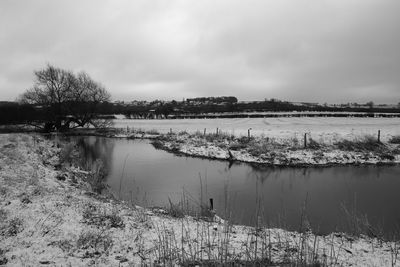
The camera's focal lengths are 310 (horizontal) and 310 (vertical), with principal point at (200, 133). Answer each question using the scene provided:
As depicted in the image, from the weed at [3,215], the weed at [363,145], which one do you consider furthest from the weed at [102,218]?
the weed at [363,145]

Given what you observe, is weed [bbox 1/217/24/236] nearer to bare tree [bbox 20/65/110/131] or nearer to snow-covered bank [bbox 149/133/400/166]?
snow-covered bank [bbox 149/133/400/166]

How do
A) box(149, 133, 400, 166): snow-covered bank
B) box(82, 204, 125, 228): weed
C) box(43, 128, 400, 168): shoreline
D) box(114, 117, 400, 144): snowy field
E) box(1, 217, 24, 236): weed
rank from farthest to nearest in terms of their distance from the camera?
1. box(114, 117, 400, 144): snowy field
2. box(149, 133, 400, 166): snow-covered bank
3. box(43, 128, 400, 168): shoreline
4. box(82, 204, 125, 228): weed
5. box(1, 217, 24, 236): weed

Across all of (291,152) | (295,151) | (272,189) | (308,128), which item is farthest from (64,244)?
(308,128)

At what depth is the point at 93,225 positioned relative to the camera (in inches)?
304

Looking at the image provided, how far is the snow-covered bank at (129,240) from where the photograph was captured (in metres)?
5.62

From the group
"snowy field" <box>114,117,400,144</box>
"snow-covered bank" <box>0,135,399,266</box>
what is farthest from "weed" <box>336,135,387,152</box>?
"snow-covered bank" <box>0,135,399,266</box>

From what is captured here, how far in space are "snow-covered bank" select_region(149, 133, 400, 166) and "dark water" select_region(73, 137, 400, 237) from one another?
1.87 meters

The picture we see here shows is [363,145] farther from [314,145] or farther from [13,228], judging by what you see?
[13,228]

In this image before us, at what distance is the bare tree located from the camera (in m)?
50.7

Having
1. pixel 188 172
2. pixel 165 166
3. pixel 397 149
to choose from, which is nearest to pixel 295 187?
pixel 188 172

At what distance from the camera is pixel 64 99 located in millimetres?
53000

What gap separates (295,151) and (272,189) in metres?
11.2

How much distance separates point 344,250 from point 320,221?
3799 millimetres

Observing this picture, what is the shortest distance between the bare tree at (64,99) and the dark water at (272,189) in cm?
3172
